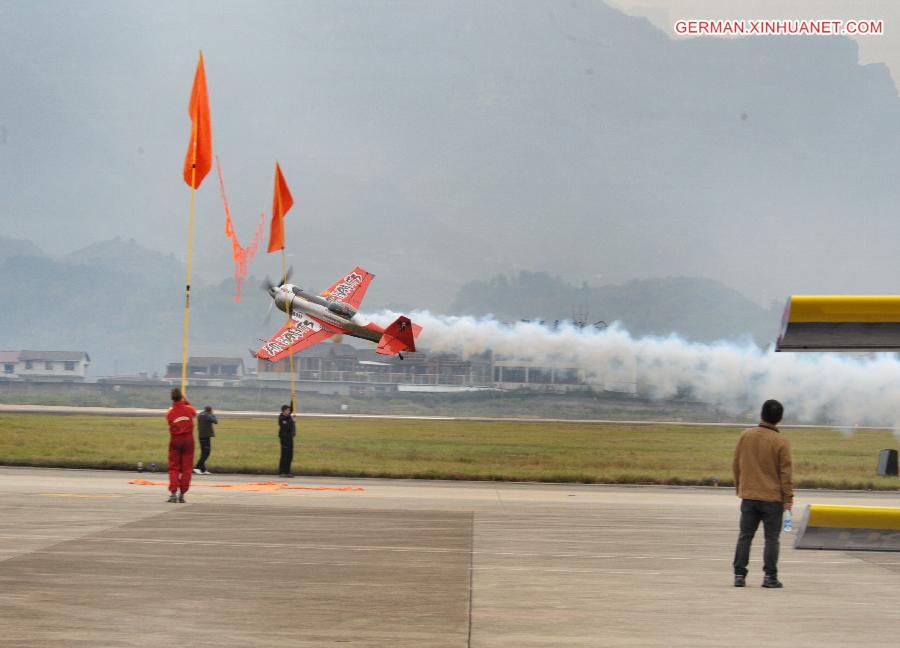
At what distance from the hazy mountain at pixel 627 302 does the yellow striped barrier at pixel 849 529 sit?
15448 cm

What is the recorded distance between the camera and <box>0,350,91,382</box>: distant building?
465 feet

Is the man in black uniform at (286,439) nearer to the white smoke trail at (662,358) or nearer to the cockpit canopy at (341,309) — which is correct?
the cockpit canopy at (341,309)

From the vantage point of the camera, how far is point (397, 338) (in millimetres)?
42906

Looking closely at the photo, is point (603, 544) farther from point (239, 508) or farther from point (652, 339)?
point (652, 339)

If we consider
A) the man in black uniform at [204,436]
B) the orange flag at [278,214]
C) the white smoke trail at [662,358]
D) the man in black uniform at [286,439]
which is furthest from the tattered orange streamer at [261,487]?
the white smoke trail at [662,358]

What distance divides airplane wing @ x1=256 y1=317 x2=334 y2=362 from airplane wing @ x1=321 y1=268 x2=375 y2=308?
3.60 m

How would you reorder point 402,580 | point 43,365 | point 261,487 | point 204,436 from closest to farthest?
point 402,580
point 261,487
point 204,436
point 43,365

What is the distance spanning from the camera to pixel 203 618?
30.9 ft

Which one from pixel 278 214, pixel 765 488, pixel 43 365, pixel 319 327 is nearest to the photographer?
pixel 765 488

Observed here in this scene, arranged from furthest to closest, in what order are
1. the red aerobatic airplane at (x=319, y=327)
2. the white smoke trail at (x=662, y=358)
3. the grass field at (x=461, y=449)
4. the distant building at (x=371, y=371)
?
the distant building at (x=371, y=371) → the red aerobatic airplane at (x=319, y=327) → the white smoke trail at (x=662, y=358) → the grass field at (x=461, y=449)

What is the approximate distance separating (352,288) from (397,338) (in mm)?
→ 7676

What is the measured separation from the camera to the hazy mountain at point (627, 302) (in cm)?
17238

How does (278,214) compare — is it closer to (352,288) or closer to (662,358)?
(352,288)

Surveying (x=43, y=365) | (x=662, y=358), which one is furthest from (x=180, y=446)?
(x=43, y=365)
